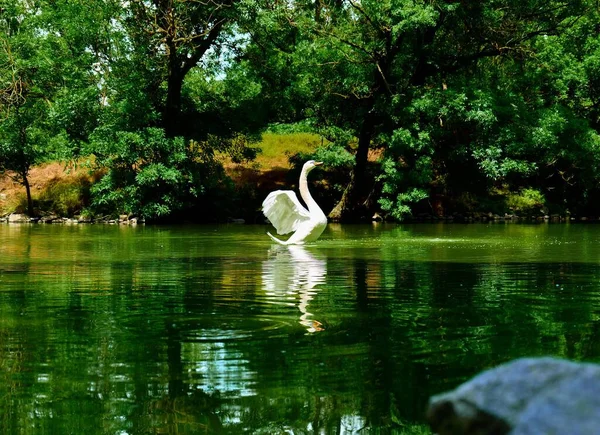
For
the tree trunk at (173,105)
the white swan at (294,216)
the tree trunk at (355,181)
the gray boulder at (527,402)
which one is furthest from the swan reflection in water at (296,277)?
the tree trunk at (173,105)

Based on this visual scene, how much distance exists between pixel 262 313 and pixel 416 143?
1043 inches

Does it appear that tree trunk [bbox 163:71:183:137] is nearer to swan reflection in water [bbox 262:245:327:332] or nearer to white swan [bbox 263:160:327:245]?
white swan [bbox 263:160:327:245]

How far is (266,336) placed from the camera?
314 inches

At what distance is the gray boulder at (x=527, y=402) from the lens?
2.41 meters

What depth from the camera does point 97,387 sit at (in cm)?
604

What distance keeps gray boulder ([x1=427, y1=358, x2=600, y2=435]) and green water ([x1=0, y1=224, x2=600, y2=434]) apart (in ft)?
7.85

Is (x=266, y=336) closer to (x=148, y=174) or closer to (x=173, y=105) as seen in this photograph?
(x=148, y=174)

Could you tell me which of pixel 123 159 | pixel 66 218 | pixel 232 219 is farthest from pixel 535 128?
pixel 66 218

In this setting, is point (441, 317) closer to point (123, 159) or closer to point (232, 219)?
point (123, 159)

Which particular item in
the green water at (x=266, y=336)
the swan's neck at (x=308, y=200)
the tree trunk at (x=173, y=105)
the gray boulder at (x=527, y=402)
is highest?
the tree trunk at (x=173, y=105)

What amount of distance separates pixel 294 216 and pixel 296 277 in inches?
371

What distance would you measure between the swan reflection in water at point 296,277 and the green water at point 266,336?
38 millimetres

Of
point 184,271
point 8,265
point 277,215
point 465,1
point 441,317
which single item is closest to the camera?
point 441,317

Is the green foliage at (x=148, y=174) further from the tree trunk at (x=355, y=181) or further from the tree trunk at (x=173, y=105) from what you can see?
the tree trunk at (x=355, y=181)
